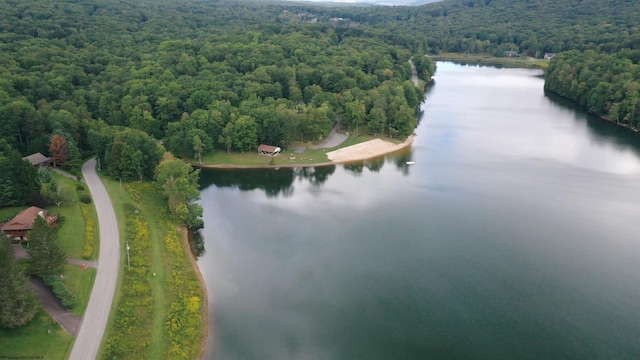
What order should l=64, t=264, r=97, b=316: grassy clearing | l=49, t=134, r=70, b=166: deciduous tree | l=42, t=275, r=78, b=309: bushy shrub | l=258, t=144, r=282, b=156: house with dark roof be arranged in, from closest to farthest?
1. l=42, t=275, r=78, b=309: bushy shrub
2. l=64, t=264, r=97, b=316: grassy clearing
3. l=49, t=134, r=70, b=166: deciduous tree
4. l=258, t=144, r=282, b=156: house with dark roof

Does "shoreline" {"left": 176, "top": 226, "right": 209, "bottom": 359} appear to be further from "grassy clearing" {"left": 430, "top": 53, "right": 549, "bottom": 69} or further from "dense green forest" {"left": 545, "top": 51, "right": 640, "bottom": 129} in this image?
"grassy clearing" {"left": 430, "top": 53, "right": 549, "bottom": 69}

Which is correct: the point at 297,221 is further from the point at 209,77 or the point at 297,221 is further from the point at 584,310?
the point at 209,77

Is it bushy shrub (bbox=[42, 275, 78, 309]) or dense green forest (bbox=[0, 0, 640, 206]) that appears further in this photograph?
dense green forest (bbox=[0, 0, 640, 206])

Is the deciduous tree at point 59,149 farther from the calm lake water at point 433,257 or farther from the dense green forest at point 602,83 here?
the dense green forest at point 602,83

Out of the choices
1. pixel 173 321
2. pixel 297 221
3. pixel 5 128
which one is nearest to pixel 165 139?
pixel 5 128

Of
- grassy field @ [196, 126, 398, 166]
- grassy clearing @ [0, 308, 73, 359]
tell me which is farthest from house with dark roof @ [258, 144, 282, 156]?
grassy clearing @ [0, 308, 73, 359]

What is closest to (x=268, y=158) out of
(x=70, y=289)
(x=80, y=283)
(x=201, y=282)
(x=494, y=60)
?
(x=201, y=282)

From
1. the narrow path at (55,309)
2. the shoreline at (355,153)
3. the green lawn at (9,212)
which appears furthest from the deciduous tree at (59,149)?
the narrow path at (55,309)
